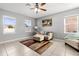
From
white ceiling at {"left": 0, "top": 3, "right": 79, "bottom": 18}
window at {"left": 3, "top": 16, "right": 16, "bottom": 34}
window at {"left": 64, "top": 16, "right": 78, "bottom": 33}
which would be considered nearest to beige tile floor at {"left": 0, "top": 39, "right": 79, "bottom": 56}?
window at {"left": 64, "top": 16, "right": 78, "bottom": 33}

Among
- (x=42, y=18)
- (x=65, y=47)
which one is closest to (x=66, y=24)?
(x=42, y=18)

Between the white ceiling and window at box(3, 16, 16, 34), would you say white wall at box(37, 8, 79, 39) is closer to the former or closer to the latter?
the white ceiling

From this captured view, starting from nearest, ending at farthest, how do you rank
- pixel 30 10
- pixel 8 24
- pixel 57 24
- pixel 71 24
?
1. pixel 71 24
2. pixel 57 24
3. pixel 8 24
4. pixel 30 10

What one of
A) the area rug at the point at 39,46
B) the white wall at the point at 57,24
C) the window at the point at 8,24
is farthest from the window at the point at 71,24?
the window at the point at 8,24

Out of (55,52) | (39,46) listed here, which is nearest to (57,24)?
(55,52)

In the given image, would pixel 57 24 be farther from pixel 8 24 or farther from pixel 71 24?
pixel 8 24

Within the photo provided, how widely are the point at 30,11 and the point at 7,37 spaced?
5.53 feet

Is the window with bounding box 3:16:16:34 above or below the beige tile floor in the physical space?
above

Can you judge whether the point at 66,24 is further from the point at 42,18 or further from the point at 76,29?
the point at 42,18

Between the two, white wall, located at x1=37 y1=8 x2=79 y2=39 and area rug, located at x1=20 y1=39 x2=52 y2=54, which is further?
area rug, located at x1=20 y1=39 x2=52 y2=54

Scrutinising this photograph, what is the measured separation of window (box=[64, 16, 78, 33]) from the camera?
159 cm

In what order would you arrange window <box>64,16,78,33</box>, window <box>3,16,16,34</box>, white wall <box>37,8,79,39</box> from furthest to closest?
window <box>3,16,16,34</box> < white wall <box>37,8,79,39</box> < window <box>64,16,78,33</box>

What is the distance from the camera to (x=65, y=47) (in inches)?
87.9

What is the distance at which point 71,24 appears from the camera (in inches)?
65.0
